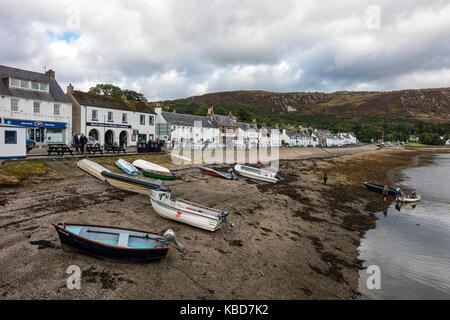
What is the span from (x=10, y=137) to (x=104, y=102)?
22450 millimetres

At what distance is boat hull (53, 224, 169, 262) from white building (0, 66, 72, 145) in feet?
96.3

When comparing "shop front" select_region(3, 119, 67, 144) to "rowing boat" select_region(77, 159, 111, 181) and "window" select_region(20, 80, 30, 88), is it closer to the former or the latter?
"window" select_region(20, 80, 30, 88)

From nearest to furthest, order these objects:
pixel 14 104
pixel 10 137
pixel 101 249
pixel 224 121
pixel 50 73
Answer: pixel 101 249
pixel 10 137
pixel 14 104
pixel 50 73
pixel 224 121

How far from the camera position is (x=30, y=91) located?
104 ft

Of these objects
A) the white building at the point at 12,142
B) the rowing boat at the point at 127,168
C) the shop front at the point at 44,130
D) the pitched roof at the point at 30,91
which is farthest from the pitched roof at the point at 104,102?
the rowing boat at the point at 127,168

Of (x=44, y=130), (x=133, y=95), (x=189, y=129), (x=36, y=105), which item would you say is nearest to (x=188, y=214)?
(x=44, y=130)

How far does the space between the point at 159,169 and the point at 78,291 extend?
16.1m

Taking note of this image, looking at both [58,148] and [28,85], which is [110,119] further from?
[58,148]

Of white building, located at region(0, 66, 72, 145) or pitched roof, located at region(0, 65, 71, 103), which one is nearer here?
white building, located at region(0, 66, 72, 145)

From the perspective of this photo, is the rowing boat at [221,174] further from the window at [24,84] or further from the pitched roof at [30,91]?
the window at [24,84]

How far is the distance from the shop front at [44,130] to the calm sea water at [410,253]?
1524 inches

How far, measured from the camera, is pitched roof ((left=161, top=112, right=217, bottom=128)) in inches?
2157

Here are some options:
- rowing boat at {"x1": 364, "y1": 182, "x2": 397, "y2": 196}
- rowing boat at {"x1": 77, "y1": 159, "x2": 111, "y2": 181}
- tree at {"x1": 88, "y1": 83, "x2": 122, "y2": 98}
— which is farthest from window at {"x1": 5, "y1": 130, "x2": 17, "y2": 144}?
tree at {"x1": 88, "y1": 83, "x2": 122, "y2": 98}

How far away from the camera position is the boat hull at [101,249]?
28.2ft
